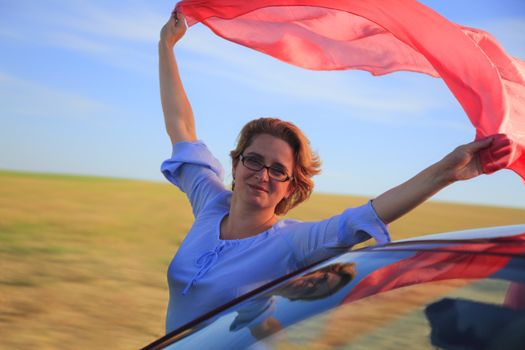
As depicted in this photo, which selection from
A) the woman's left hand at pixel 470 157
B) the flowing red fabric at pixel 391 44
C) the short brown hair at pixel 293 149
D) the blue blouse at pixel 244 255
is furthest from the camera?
the short brown hair at pixel 293 149

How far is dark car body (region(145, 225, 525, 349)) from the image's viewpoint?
69.3 inches

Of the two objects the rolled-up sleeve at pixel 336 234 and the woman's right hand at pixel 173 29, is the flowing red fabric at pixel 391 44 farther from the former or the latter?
the rolled-up sleeve at pixel 336 234

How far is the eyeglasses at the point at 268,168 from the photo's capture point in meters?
2.99

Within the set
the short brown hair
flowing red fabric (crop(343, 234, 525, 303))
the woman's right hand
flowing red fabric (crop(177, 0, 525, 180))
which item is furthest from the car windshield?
the woman's right hand

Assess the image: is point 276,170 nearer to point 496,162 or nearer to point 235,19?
point 496,162

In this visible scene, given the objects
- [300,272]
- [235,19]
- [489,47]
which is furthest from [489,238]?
[235,19]

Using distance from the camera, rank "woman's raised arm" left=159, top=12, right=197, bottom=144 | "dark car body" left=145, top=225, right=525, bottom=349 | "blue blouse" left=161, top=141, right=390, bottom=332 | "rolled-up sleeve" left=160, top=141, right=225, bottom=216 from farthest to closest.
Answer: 1. "woman's raised arm" left=159, top=12, right=197, bottom=144
2. "rolled-up sleeve" left=160, top=141, right=225, bottom=216
3. "blue blouse" left=161, top=141, right=390, bottom=332
4. "dark car body" left=145, top=225, right=525, bottom=349

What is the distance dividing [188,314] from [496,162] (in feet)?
4.01

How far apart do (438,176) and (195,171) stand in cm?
134

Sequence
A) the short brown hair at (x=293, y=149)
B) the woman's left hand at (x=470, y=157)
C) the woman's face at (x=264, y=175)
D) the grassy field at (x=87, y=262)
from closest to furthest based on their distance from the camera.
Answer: the woman's left hand at (x=470, y=157) < the woman's face at (x=264, y=175) < the short brown hair at (x=293, y=149) < the grassy field at (x=87, y=262)

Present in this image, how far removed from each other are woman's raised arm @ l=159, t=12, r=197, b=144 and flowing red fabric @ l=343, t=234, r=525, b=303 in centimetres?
188

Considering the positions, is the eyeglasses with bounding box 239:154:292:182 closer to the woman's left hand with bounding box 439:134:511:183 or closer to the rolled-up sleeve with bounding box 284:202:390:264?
the rolled-up sleeve with bounding box 284:202:390:264

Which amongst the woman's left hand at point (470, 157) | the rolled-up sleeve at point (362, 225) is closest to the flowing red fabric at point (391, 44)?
the woman's left hand at point (470, 157)

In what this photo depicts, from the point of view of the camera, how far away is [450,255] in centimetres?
187
